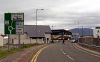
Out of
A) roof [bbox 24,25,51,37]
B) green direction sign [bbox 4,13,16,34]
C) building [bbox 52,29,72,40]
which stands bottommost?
building [bbox 52,29,72,40]

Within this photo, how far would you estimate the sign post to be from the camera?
179 feet

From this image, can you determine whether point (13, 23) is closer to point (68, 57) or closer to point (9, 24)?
point (9, 24)

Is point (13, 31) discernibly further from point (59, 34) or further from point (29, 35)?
point (59, 34)

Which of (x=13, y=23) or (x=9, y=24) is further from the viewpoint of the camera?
(x=13, y=23)

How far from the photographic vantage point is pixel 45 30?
445ft

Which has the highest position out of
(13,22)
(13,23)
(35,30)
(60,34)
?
(13,22)

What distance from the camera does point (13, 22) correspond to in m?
55.4

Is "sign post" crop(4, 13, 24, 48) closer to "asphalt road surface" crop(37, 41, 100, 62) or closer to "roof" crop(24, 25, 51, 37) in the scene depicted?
"asphalt road surface" crop(37, 41, 100, 62)

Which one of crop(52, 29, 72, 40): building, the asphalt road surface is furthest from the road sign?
crop(52, 29, 72, 40): building

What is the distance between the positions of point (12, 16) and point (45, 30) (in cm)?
7759

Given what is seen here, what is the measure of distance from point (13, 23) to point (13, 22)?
20 cm

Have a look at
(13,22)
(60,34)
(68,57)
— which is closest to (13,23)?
(13,22)

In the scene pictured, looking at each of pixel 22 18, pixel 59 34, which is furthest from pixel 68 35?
pixel 22 18

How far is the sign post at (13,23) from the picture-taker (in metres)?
54.5
